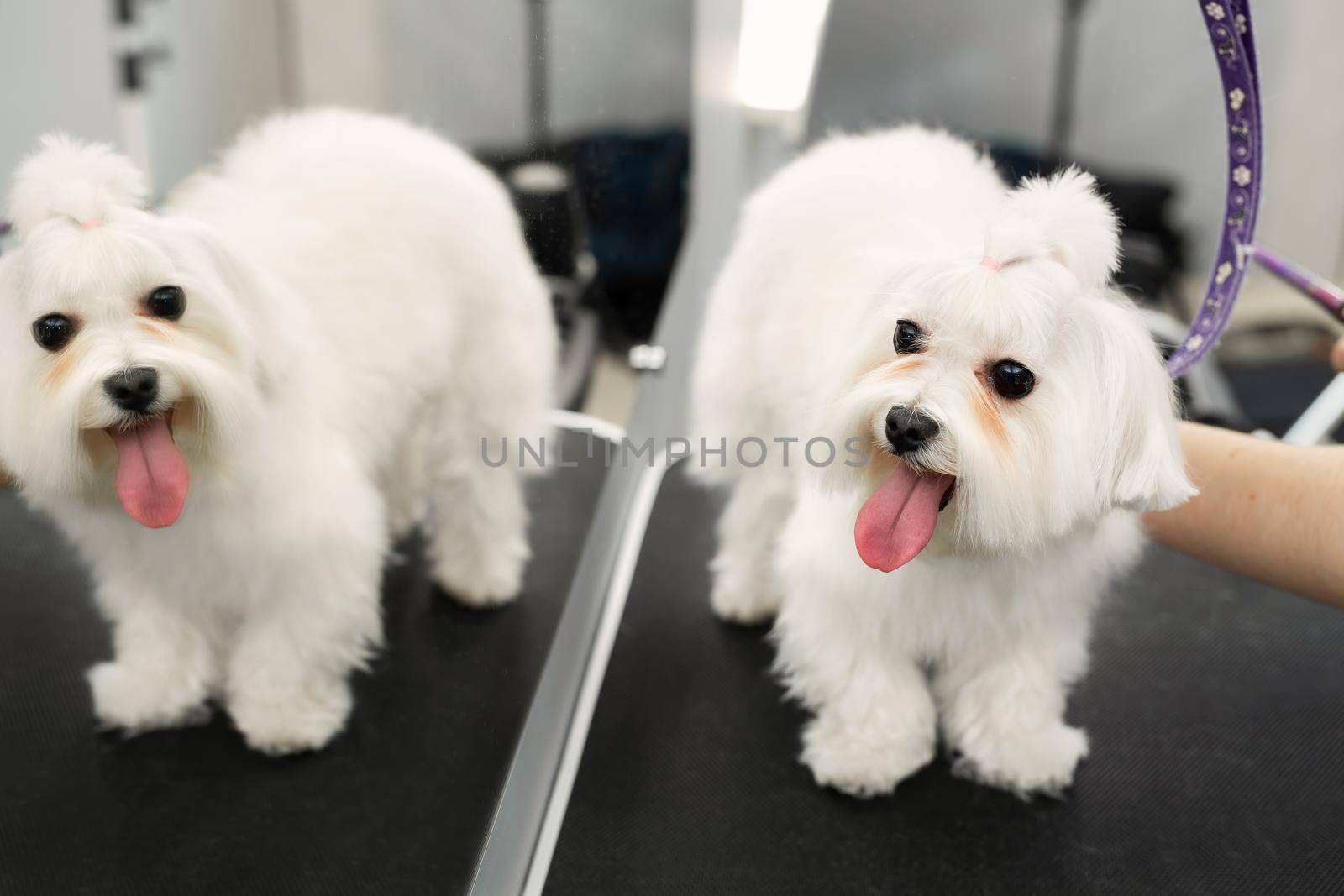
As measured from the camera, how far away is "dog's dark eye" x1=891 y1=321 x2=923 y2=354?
837mm

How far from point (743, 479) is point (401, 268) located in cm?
58

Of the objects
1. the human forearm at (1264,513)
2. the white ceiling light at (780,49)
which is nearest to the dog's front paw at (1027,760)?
the human forearm at (1264,513)

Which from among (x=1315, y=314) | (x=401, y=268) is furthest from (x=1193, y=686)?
(x=1315, y=314)

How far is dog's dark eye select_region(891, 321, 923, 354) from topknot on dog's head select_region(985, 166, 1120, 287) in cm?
8

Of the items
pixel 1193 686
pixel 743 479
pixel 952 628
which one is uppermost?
pixel 952 628

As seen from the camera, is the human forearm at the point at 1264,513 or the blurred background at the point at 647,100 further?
the human forearm at the point at 1264,513

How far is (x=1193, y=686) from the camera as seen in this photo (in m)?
1.33

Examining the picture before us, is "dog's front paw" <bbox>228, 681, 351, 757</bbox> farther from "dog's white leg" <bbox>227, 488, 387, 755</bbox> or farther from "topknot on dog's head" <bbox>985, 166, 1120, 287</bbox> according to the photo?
"topknot on dog's head" <bbox>985, 166, 1120, 287</bbox>

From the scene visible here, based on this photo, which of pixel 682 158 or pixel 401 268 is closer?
pixel 401 268

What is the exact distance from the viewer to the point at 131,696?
33.4 inches

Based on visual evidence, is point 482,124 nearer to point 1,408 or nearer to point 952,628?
point 1,408

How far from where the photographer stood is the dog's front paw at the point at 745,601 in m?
1.44

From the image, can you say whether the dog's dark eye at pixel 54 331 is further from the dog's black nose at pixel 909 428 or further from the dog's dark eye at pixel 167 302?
the dog's black nose at pixel 909 428

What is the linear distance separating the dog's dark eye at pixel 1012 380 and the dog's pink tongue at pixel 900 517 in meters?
0.08
